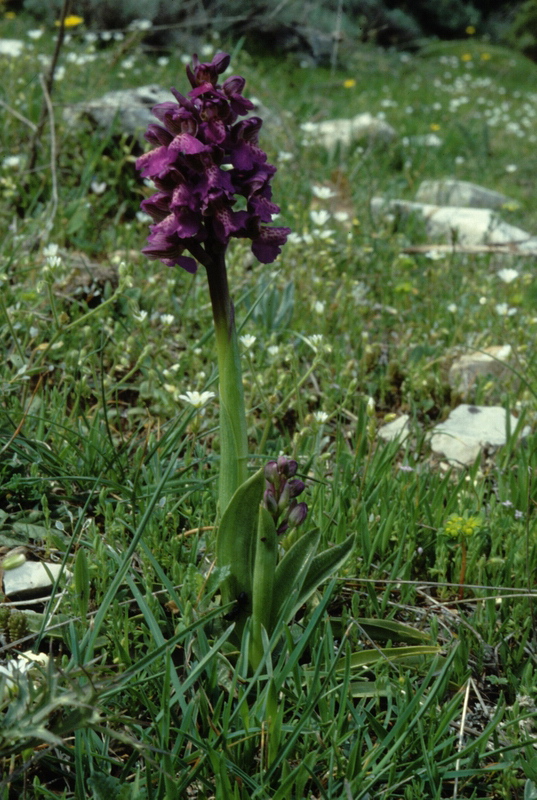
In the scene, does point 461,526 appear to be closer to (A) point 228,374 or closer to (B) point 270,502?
(B) point 270,502

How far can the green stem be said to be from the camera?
4.68 feet

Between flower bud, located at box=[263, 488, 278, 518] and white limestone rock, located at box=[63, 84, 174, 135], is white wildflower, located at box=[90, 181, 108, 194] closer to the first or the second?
→ white limestone rock, located at box=[63, 84, 174, 135]

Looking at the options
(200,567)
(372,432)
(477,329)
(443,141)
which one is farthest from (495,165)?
(200,567)

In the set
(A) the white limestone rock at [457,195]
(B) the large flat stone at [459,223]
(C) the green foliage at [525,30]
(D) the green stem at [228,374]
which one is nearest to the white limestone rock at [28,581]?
(D) the green stem at [228,374]

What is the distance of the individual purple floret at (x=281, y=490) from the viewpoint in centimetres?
139

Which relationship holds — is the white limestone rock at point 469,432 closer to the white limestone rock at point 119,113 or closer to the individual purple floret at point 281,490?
the individual purple floret at point 281,490

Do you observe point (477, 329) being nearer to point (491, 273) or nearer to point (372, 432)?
point (491, 273)

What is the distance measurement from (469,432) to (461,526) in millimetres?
736

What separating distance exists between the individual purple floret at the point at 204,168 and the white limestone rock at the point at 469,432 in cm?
124

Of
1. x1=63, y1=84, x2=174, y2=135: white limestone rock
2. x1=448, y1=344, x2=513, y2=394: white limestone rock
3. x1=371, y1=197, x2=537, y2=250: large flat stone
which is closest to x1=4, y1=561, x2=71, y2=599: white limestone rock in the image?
x1=448, y1=344, x2=513, y2=394: white limestone rock

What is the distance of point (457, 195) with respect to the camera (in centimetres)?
519

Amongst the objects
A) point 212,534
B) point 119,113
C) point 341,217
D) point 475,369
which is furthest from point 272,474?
point 119,113

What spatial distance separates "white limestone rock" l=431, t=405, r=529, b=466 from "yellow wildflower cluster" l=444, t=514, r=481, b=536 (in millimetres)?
533

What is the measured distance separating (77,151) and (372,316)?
1.92 m
